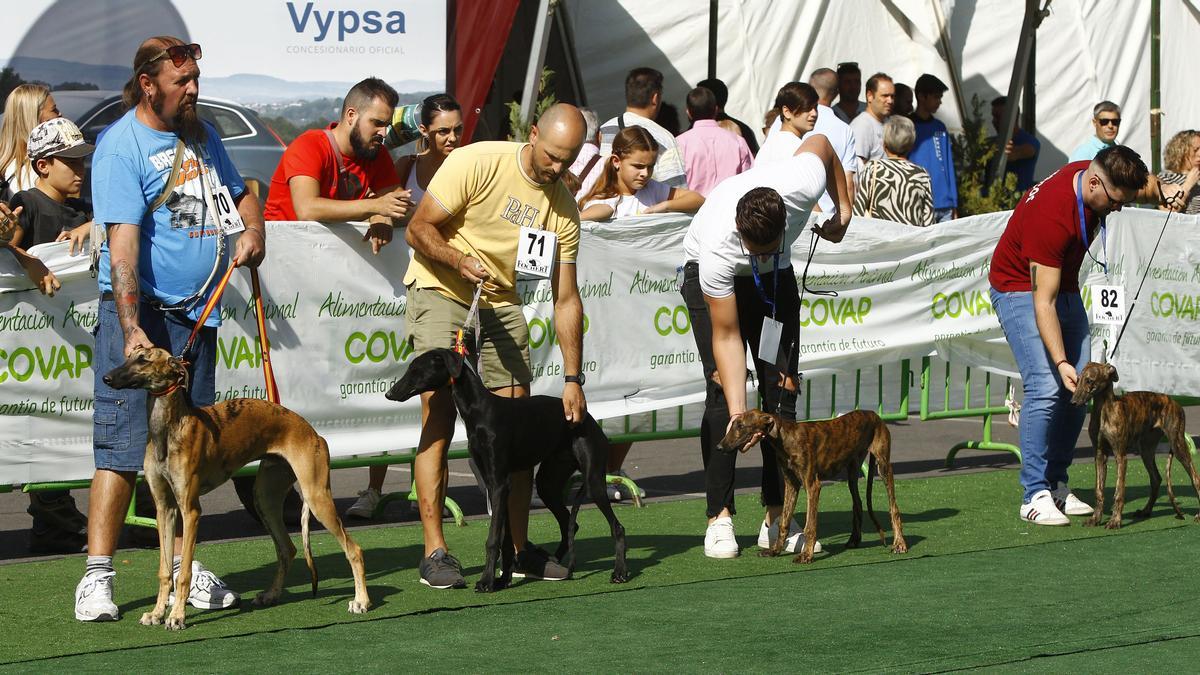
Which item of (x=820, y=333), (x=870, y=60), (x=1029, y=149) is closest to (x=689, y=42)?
(x=870, y=60)

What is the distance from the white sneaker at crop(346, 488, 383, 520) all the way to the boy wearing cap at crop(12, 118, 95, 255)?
208 cm

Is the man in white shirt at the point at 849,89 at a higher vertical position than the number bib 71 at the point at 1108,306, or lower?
higher

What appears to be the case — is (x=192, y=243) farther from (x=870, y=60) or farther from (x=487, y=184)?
(x=870, y=60)

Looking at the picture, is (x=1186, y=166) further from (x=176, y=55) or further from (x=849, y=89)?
(x=176, y=55)

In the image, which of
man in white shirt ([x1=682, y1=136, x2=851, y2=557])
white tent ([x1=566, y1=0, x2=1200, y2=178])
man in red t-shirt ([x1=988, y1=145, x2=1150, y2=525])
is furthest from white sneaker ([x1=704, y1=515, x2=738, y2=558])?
white tent ([x1=566, y1=0, x2=1200, y2=178])

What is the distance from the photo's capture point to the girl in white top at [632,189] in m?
9.34

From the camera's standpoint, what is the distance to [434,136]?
8.34 m

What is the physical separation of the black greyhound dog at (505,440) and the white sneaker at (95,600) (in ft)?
4.11

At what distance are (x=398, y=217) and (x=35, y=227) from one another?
1661 mm

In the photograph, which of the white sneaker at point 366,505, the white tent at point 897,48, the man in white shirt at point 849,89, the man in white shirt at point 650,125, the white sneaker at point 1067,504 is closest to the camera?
the white sneaker at point 1067,504

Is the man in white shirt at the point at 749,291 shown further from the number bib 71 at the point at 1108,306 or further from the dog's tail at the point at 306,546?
the number bib 71 at the point at 1108,306

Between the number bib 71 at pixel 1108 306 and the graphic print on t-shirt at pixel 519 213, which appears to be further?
the number bib 71 at pixel 1108 306

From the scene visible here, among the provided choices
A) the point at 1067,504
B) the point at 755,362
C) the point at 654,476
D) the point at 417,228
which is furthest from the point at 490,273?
the point at 654,476

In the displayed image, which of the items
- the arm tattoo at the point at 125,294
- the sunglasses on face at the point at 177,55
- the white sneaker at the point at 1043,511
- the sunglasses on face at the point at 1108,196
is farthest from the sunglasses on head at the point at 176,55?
the white sneaker at the point at 1043,511
